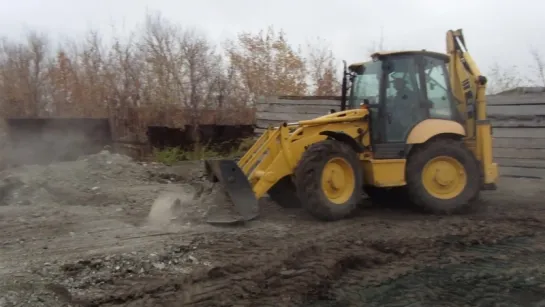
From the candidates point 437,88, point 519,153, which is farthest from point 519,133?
point 437,88

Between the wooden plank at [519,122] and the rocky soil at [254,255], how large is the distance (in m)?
2.76

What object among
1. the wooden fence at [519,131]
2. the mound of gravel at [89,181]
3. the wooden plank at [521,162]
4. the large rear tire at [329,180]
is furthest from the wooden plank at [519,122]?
the mound of gravel at [89,181]

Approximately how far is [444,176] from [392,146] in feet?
2.70

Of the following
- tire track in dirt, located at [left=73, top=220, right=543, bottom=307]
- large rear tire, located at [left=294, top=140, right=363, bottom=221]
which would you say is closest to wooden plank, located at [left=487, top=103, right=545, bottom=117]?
tire track in dirt, located at [left=73, top=220, right=543, bottom=307]

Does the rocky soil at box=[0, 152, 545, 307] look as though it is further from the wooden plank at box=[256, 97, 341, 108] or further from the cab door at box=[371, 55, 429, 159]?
the wooden plank at box=[256, 97, 341, 108]

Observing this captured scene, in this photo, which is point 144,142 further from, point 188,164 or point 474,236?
point 474,236

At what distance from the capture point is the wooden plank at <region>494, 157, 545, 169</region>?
11.2 m

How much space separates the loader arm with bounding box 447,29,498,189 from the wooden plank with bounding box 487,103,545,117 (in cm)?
339

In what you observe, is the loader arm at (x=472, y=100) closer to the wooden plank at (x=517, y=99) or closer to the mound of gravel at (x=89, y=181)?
the wooden plank at (x=517, y=99)

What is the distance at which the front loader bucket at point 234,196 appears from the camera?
7164mm

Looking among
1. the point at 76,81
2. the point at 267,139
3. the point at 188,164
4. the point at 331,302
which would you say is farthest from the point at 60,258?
the point at 76,81

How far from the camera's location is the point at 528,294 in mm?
4953

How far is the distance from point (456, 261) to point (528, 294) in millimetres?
1037

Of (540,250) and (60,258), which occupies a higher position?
(60,258)
